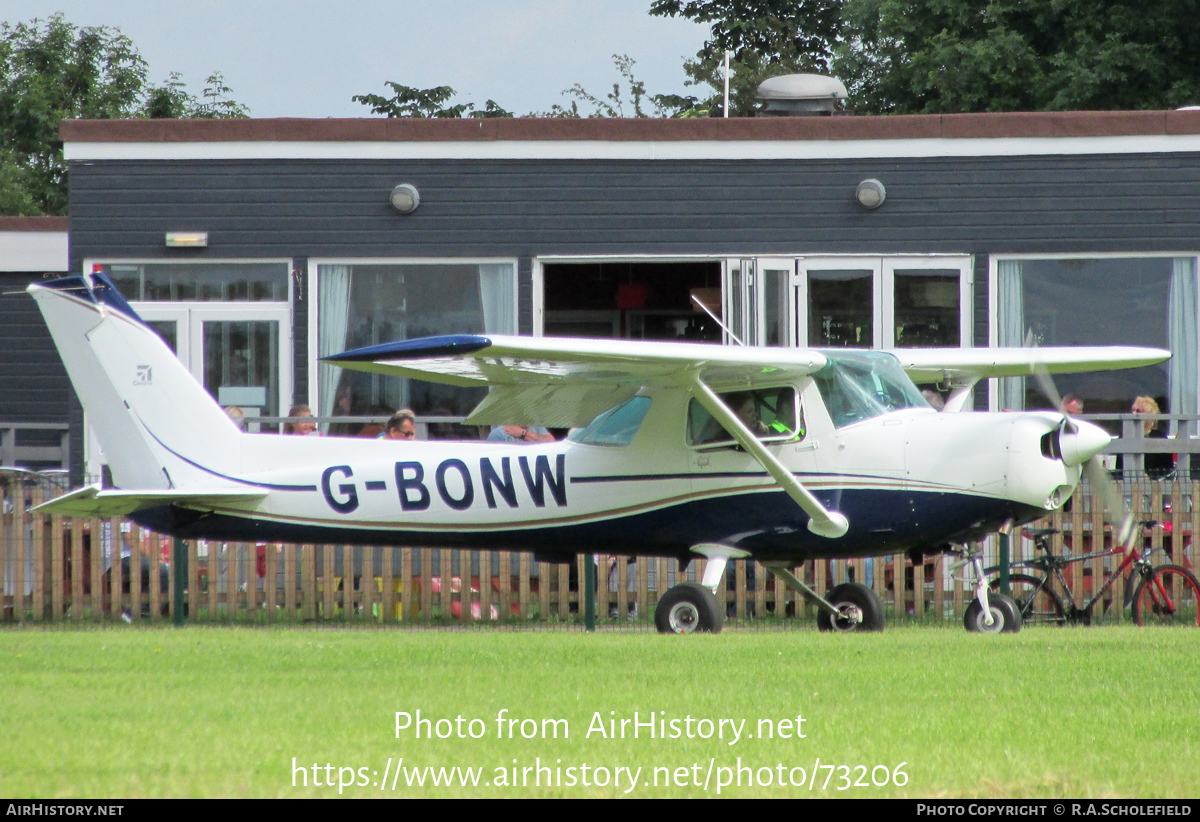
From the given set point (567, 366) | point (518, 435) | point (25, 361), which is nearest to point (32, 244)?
point (25, 361)

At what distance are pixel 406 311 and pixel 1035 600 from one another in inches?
275

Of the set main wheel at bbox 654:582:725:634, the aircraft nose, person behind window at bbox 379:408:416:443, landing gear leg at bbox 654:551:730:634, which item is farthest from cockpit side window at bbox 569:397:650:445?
person behind window at bbox 379:408:416:443

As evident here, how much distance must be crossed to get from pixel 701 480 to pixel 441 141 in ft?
21.4

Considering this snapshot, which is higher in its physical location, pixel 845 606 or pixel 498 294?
pixel 498 294

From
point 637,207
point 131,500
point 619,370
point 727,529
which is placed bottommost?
point 727,529

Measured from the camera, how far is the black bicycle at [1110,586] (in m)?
13.3

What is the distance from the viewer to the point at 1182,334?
15969 mm

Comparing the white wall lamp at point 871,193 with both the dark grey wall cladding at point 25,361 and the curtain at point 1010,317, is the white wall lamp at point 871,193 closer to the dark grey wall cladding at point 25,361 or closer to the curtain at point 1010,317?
the curtain at point 1010,317

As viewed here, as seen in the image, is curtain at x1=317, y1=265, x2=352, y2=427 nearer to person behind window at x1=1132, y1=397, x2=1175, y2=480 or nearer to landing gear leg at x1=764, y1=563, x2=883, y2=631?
landing gear leg at x1=764, y1=563, x2=883, y2=631

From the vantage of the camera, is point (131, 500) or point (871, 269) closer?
point (131, 500)

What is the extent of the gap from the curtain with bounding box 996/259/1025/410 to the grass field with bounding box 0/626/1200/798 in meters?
6.41

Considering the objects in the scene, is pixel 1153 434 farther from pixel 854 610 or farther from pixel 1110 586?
pixel 854 610

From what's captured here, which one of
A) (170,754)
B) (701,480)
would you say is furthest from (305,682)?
(701,480)

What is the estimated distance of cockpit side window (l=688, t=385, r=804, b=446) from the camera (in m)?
11.0
